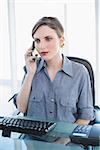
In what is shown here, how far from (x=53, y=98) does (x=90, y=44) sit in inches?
45.2

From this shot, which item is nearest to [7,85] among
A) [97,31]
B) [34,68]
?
[97,31]

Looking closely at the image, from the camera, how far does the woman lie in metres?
1.63

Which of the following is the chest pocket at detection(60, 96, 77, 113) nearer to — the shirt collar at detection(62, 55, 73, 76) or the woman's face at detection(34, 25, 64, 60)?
the shirt collar at detection(62, 55, 73, 76)

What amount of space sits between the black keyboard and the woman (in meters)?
0.31

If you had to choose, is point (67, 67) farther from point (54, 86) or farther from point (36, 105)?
point (36, 105)

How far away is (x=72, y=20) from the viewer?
8.77 ft

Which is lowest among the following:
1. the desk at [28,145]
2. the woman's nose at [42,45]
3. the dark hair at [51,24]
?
the desk at [28,145]

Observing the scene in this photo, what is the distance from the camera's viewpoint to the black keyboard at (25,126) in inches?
48.5

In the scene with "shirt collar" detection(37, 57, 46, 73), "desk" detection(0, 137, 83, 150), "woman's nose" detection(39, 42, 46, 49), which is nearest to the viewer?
"desk" detection(0, 137, 83, 150)

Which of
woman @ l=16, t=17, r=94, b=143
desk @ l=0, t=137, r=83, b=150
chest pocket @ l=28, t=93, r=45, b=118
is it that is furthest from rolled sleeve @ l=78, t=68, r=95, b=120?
desk @ l=0, t=137, r=83, b=150

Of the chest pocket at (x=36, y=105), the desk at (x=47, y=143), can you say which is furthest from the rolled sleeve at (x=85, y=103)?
the desk at (x=47, y=143)

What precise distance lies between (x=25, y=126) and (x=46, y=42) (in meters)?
0.55

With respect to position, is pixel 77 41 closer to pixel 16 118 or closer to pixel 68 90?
pixel 68 90

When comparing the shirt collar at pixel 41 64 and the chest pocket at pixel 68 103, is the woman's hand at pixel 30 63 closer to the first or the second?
the shirt collar at pixel 41 64
